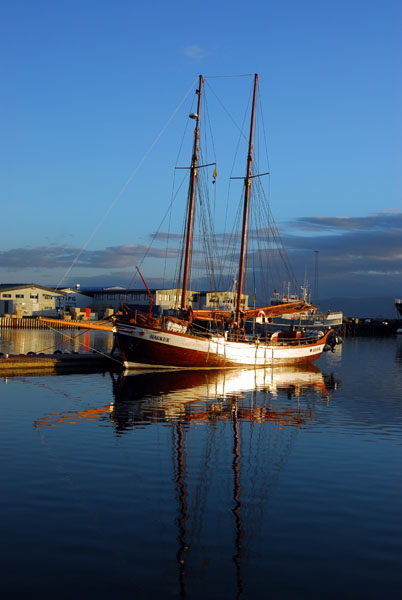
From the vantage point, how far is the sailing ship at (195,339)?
47.9m

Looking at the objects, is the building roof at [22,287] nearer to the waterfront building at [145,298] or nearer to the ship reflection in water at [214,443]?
the waterfront building at [145,298]

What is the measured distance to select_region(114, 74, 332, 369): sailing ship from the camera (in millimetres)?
47906

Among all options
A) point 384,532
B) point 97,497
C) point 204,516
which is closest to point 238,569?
point 204,516

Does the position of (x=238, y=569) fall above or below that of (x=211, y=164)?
below

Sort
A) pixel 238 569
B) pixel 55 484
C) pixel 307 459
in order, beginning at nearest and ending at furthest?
pixel 238 569, pixel 55 484, pixel 307 459

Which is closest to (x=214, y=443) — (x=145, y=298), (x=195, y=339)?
(x=195, y=339)

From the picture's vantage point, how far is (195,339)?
48500 mm

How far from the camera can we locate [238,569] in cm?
1066

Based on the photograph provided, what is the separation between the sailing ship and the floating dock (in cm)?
281

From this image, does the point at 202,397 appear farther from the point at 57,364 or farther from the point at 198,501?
the point at 198,501

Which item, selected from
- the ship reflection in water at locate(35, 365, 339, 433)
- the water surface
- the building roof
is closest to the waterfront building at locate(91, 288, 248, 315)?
the building roof

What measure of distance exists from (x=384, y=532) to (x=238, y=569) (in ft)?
13.0

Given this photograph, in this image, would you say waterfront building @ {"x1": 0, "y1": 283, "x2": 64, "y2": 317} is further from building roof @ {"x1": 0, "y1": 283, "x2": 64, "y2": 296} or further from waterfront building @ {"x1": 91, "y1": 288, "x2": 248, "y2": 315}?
waterfront building @ {"x1": 91, "y1": 288, "x2": 248, "y2": 315}

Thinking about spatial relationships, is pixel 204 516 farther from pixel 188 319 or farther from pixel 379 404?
pixel 188 319
